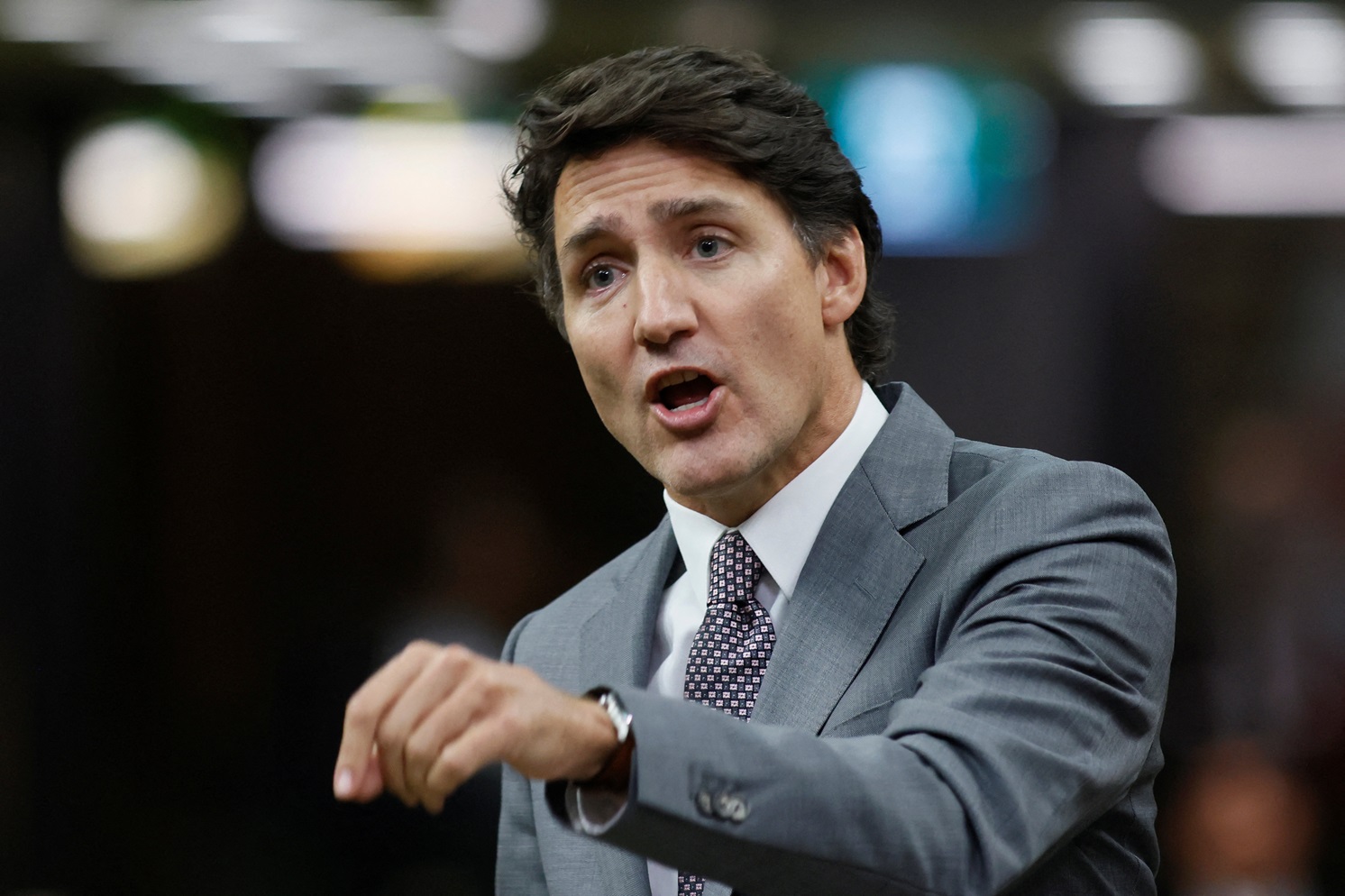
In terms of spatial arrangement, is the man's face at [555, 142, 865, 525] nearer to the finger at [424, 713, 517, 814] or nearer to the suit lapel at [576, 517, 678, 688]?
the suit lapel at [576, 517, 678, 688]

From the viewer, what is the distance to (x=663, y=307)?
70.6 inches

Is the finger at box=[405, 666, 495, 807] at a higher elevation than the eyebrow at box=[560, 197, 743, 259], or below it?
below

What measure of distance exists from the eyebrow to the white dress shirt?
0.36 metres

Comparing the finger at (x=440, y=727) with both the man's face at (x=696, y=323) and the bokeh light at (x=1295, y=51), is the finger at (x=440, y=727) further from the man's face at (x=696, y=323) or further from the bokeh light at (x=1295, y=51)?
the bokeh light at (x=1295, y=51)

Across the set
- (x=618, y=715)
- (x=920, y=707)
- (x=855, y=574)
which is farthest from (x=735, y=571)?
(x=618, y=715)

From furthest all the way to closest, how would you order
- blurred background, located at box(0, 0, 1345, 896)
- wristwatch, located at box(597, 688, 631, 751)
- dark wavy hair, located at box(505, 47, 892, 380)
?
blurred background, located at box(0, 0, 1345, 896) < dark wavy hair, located at box(505, 47, 892, 380) < wristwatch, located at box(597, 688, 631, 751)

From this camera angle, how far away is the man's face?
5.94 feet

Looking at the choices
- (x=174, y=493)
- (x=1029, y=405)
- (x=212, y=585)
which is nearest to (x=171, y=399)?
(x=174, y=493)

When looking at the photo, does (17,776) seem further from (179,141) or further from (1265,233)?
(1265,233)

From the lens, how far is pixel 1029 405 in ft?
15.3

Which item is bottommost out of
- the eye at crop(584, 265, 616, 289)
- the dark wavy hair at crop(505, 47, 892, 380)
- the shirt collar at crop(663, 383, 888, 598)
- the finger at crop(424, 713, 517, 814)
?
the shirt collar at crop(663, 383, 888, 598)

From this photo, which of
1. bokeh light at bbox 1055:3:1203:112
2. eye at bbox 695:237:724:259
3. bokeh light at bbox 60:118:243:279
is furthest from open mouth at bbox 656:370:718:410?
A: bokeh light at bbox 60:118:243:279

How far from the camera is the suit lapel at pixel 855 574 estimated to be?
5.52 feet

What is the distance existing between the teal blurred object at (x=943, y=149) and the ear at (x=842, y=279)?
8.50 feet
